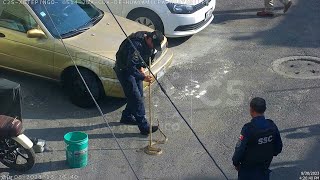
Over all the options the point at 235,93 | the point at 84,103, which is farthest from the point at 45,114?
the point at 235,93

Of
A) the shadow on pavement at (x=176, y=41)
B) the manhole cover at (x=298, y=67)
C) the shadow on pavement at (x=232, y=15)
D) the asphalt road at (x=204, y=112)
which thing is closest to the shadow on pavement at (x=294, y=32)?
the asphalt road at (x=204, y=112)

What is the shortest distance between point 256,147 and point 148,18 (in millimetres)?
5607

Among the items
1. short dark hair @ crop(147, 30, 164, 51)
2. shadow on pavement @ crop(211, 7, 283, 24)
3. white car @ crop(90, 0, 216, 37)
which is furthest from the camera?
shadow on pavement @ crop(211, 7, 283, 24)

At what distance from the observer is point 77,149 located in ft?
23.1

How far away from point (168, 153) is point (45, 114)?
2.23 meters

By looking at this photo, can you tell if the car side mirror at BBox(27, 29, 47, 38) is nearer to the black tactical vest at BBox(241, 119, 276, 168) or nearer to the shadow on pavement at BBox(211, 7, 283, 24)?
the black tactical vest at BBox(241, 119, 276, 168)

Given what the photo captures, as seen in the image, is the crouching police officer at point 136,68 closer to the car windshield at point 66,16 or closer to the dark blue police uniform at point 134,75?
the dark blue police uniform at point 134,75

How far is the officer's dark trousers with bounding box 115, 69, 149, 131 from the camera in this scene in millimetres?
7730

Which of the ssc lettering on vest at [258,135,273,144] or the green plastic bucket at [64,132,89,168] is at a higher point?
the ssc lettering on vest at [258,135,273,144]

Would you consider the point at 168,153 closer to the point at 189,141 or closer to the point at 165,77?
the point at 189,141

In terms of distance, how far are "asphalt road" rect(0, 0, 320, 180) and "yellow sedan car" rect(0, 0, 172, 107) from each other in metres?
0.45

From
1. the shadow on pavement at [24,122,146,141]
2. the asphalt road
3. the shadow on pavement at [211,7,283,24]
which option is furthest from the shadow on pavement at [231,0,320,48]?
the shadow on pavement at [24,122,146,141]

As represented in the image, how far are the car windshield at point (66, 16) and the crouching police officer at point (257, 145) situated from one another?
3.88 meters

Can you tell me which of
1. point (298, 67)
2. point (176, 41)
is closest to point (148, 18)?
point (176, 41)
